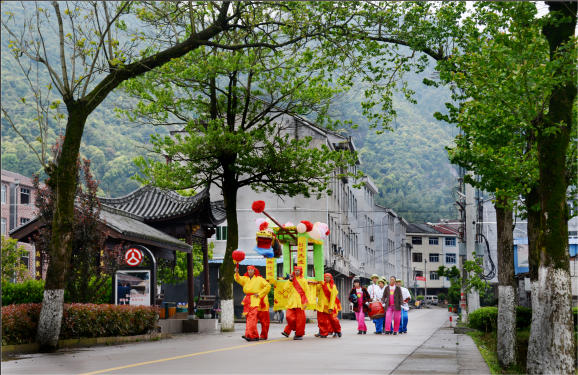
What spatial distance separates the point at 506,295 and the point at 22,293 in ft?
42.4

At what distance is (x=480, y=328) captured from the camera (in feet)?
75.3

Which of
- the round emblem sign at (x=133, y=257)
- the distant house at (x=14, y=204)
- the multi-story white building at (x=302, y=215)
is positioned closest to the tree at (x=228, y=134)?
the round emblem sign at (x=133, y=257)

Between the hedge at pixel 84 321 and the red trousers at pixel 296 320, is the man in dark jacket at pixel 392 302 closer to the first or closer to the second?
the red trousers at pixel 296 320

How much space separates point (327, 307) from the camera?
1797 cm

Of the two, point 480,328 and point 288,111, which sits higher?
point 288,111

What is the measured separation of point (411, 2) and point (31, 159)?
177 feet

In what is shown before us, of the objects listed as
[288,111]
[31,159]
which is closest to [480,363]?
[288,111]

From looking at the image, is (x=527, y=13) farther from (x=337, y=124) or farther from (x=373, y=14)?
(x=337, y=124)

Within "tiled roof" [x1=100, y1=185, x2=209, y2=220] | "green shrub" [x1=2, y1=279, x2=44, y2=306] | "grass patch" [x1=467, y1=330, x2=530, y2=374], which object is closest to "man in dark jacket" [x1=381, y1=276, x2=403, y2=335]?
"grass patch" [x1=467, y1=330, x2=530, y2=374]

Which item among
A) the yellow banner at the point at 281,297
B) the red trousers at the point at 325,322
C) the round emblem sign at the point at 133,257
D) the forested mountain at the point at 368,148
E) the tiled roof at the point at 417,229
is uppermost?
the forested mountain at the point at 368,148

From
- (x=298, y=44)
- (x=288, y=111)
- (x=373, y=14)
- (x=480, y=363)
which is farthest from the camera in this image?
(x=288, y=111)

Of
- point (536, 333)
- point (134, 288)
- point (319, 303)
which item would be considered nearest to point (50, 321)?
point (134, 288)

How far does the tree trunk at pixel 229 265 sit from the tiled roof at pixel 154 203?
2839mm

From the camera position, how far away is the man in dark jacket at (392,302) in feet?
67.8
